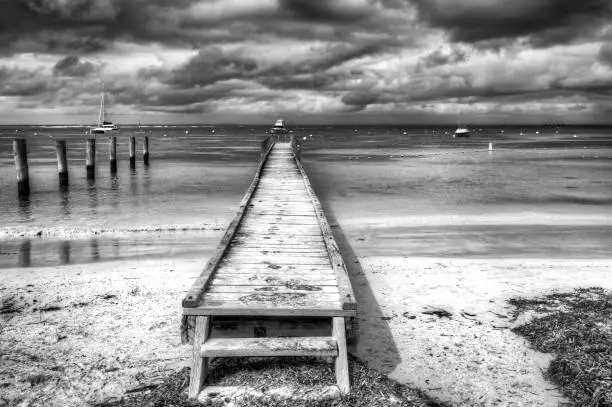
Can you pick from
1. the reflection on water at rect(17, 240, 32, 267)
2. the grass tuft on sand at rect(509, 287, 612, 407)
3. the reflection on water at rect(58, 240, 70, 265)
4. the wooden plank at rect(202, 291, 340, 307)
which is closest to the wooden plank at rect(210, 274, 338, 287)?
the wooden plank at rect(202, 291, 340, 307)

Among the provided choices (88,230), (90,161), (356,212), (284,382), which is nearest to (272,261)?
(284,382)

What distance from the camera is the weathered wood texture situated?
419 cm

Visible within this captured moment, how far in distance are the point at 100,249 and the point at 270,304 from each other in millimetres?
6698

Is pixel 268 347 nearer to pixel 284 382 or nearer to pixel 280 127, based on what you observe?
pixel 284 382

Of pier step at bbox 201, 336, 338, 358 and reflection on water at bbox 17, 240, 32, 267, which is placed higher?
pier step at bbox 201, 336, 338, 358

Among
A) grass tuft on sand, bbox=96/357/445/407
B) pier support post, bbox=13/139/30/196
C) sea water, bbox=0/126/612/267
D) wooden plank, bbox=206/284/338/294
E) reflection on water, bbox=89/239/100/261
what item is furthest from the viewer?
pier support post, bbox=13/139/30/196

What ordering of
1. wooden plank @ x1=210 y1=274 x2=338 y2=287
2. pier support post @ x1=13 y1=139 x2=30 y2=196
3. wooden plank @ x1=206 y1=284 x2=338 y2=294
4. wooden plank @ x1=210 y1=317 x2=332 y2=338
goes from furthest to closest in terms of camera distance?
pier support post @ x1=13 y1=139 x2=30 y2=196
wooden plank @ x1=210 y1=274 x2=338 y2=287
wooden plank @ x1=206 y1=284 x2=338 y2=294
wooden plank @ x1=210 y1=317 x2=332 y2=338

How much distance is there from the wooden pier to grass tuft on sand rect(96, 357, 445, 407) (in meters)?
0.14

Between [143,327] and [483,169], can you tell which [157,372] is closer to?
[143,327]

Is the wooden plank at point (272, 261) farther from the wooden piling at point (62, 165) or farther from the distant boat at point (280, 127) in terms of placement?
the distant boat at point (280, 127)

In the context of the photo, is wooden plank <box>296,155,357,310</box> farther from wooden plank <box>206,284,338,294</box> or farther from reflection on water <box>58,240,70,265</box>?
reflection on water <box>58,240,70,265</box>

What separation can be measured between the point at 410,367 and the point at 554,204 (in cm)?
1385

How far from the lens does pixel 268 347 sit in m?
4.02

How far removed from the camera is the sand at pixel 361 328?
14.6 feet
